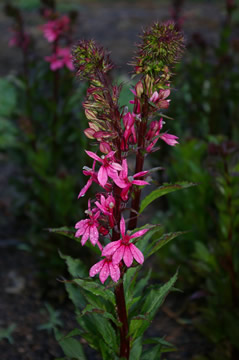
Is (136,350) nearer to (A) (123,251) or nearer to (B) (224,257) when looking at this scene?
(A) (123,251)

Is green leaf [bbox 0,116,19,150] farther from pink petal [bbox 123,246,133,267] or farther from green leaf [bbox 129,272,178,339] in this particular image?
pink petal [bbox 123,246,133,267]

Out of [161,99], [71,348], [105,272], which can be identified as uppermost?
[161,99]

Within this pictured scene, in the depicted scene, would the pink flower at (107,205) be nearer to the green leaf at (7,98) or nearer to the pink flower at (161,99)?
the pink flower at (161,99)

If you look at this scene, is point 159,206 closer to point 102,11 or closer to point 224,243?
point 224,243

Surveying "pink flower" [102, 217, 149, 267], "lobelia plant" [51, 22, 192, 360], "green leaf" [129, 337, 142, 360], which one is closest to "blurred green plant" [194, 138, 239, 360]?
"green leaf" [129, 337, 142, 360]

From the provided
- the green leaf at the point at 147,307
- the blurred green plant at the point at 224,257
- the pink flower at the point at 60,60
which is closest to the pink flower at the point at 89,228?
the green leaf at the point at 147,307

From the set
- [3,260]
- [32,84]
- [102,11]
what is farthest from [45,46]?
[3,260]

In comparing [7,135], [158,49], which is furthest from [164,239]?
[7,135]
